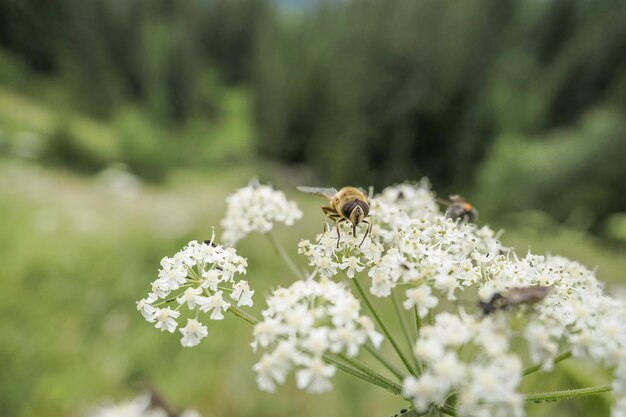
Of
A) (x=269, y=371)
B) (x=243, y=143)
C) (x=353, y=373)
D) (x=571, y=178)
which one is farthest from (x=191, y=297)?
(x=243, y=143)

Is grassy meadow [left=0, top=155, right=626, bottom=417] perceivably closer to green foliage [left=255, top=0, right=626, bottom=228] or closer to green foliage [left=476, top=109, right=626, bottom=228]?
green foliage [left=476, top=109, right=626, bottom=228]

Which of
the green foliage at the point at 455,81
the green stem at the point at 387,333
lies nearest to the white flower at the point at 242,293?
the green stem at the point at 387,333

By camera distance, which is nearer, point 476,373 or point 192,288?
point 476,373

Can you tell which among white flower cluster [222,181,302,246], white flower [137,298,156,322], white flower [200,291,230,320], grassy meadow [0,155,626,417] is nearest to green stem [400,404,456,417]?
white flower [200,291,230,320]

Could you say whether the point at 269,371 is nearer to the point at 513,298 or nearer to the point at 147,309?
the point at 147,309

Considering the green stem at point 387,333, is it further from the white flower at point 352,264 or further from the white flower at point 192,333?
the white flower at point 192,333

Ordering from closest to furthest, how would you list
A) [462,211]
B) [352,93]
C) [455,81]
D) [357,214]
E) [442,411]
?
[442,411]
[357,214]
[462,211]
[352,93]
[455,81]
